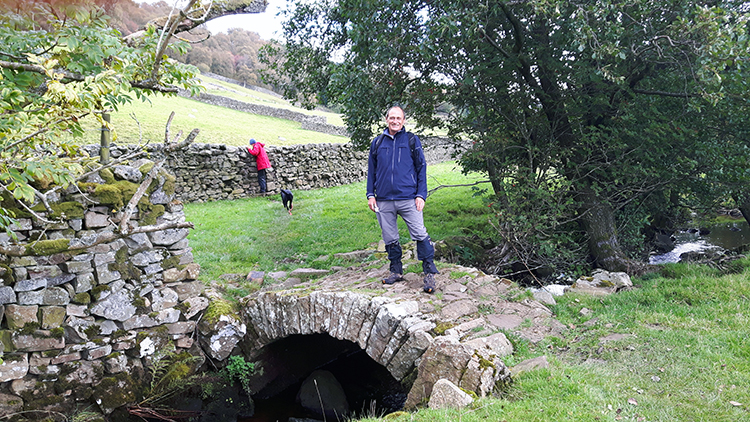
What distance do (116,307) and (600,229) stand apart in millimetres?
7665

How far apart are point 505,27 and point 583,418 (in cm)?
653

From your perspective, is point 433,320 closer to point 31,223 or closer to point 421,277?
point 421,277

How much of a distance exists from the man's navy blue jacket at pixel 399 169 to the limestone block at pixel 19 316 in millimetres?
4078

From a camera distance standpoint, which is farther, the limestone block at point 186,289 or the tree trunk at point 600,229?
the tree trunk at point 600,229

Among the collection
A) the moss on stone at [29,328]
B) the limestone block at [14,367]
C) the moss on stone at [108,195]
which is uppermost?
the moss on stone at [108,195]

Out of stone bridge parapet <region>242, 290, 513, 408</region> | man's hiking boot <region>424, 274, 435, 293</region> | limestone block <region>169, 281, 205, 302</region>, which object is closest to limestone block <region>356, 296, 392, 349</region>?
stone bridge parapet <region>242, 290, 513, 408</region>

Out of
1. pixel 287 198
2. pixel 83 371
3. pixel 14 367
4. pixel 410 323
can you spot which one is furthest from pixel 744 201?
pixel 14 367

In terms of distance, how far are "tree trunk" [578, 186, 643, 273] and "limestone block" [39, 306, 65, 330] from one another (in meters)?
7.78

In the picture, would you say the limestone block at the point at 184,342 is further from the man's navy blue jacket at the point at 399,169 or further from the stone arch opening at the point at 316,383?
the man's navy blue jacket at the point at 399,169

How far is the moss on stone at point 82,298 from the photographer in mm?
5469

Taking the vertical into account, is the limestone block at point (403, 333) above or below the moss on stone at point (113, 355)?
above

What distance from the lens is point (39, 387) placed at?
5309 mm

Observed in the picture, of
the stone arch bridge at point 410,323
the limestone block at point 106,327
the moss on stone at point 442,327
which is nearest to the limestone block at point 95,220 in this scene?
the limestone block at point 106,327

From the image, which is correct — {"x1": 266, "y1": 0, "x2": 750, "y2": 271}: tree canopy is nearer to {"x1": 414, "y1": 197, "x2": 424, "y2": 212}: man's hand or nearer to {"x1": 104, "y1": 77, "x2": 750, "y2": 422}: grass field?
{"x1": 104, "y1": 77, "x2": 750, "y2": 422}: grass field
